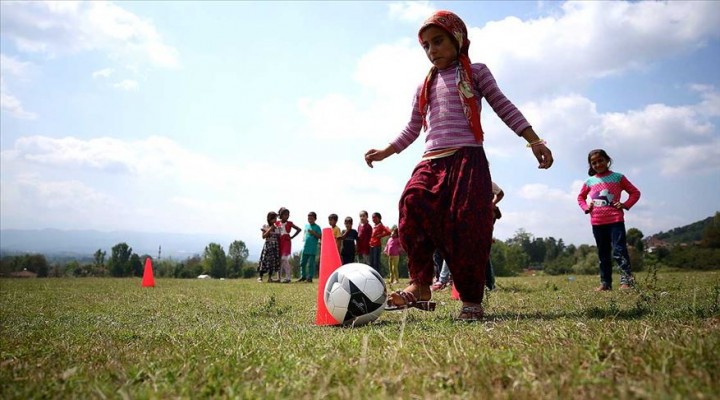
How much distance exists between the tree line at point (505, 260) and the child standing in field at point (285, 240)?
2638 cm

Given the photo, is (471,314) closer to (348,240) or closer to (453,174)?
(453,174)

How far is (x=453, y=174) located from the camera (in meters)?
3.97

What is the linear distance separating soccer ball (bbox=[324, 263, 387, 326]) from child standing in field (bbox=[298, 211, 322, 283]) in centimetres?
1146

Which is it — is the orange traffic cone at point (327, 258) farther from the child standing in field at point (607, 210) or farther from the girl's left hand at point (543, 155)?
the child standing in field at point (607, 210)

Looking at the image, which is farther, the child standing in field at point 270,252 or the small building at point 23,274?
the small building at point 23,274

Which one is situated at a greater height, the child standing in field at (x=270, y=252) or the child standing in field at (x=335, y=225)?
the child standing in field at (x=335, y=225)

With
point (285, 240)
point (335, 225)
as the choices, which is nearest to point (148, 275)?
point (285, 240)

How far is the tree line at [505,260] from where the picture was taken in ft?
143

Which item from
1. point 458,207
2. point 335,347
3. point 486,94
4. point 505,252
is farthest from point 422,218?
point 505,252

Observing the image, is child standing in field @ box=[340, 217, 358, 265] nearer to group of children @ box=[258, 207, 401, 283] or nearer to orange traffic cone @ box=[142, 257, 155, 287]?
group of children @ box=[258, 207, 401, 283]

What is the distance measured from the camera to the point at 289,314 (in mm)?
5211

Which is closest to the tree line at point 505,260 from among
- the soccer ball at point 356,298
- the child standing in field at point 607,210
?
the child standing in field at point 607,210

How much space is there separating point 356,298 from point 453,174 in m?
1.40

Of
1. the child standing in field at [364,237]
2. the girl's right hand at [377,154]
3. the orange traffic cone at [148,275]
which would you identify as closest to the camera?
the girl's right hand at [377,154]
